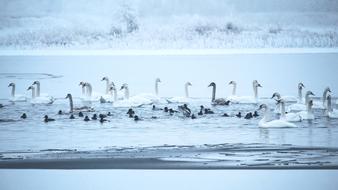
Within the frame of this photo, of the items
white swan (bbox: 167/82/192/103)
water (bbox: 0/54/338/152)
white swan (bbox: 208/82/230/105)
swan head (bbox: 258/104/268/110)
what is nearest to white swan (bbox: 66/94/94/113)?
water (bbox: 0/54/338/152)

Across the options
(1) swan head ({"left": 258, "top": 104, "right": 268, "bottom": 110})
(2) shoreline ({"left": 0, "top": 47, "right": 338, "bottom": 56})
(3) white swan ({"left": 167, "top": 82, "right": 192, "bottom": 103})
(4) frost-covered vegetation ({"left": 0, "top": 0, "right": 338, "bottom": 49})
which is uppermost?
(4) frost-covered vegetation ({"left": 0, "top": 0, "right": 338, "bottom": 49})

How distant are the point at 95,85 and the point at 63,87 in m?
0.24

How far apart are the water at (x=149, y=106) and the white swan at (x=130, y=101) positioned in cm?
4

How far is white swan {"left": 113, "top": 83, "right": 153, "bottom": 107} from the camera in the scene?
6.11 metres

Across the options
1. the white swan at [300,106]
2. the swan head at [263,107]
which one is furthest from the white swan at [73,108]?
the white swan at [300,106]

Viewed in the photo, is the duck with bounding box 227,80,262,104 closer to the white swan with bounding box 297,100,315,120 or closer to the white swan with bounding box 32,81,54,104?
the white swan with bounding box 297,100,315,120

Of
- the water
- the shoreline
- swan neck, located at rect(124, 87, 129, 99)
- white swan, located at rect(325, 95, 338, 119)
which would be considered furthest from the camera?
the shoreline

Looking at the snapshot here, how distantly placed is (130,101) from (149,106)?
0.14 m

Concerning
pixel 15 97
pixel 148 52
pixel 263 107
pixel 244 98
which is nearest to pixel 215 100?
pixel 244 98

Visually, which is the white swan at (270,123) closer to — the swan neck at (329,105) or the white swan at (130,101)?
the swan neck at (329,105)

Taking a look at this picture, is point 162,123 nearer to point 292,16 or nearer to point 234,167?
point 234,167

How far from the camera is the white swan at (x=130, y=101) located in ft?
20.1

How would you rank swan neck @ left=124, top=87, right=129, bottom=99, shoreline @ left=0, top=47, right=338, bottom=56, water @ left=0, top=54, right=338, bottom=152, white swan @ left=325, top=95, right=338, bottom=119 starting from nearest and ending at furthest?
water @ left=0, top=54, right=338, bottom=152 < white swan @ left=325, top=95, right=338, bottom=119 < swan neck @ left=124, top=87, right=129, bottom=99 < shoreline @ left=0, top=47, right=338, bottom=56

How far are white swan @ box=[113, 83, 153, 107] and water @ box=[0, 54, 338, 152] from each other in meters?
0.04
